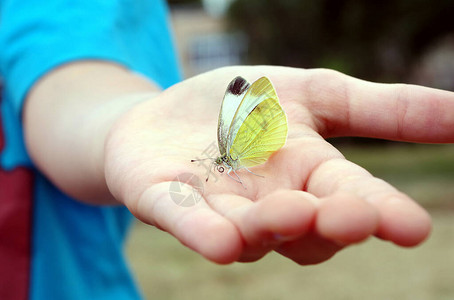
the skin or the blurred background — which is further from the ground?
the skin

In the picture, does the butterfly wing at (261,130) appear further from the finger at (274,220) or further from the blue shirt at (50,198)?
the blue shirt at (50,198)

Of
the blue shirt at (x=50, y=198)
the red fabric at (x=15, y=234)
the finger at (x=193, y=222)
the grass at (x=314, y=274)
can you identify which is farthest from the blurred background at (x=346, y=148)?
the finger at (x=193, y=222)

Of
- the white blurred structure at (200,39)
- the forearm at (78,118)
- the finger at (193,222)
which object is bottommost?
the white blurred structure at (200,39)

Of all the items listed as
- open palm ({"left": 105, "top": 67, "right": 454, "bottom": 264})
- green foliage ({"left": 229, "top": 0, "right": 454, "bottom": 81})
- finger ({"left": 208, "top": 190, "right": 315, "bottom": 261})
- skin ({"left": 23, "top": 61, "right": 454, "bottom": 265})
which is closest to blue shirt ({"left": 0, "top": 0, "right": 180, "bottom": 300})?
skin ({"left": 23, "top": 61, "right": 454, "bottom": 265})

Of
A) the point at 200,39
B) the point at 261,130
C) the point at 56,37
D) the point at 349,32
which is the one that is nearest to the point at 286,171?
the point at 261,130

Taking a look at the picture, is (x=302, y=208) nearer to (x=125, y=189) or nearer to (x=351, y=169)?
(x=351, y=169)

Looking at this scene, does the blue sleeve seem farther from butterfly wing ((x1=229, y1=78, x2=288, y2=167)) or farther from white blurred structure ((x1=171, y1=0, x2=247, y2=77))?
white blurred structure ((x1=171, y1=0, x2=247, y2=77))
